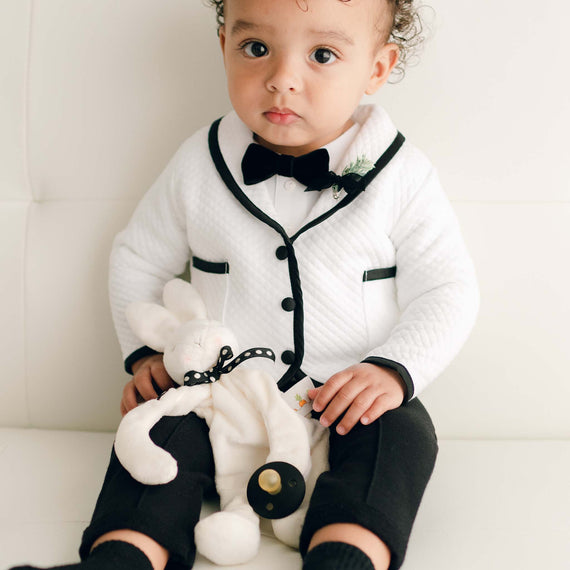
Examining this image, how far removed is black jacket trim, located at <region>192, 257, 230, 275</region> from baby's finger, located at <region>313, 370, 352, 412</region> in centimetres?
26

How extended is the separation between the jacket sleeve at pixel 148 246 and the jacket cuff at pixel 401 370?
390mm

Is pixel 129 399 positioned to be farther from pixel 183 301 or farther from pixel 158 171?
pixel 158 171

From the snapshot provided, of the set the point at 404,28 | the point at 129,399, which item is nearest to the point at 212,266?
the point at 129,399

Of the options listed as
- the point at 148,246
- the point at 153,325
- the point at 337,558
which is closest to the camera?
the point at 337,558

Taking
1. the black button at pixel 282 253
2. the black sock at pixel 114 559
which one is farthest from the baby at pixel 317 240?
the black sock at pixel 114 559

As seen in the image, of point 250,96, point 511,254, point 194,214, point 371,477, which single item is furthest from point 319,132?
point 371,477

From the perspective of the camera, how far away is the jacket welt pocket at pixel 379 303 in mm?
1062

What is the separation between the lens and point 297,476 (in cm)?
85

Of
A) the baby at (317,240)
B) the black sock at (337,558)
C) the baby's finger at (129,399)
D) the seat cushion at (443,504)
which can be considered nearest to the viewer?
the black sock at (337,558)

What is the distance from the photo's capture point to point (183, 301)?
1044 millimetres

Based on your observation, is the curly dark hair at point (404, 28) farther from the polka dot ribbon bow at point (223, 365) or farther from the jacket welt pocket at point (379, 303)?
the polka dot ribbon bow at point (223, 365)

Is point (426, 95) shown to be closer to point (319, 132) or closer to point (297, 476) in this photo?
point (319, 132)

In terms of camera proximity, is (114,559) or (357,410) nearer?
(114,559)

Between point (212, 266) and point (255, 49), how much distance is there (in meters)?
0.33
